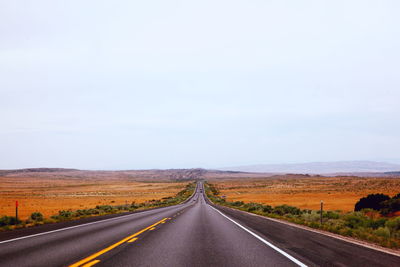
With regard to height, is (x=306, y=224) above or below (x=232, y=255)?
below

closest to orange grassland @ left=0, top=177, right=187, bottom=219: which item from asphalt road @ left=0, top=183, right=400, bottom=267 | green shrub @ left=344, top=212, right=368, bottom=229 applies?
asphalt road @ left=0, top=183, right=400, bottom=267

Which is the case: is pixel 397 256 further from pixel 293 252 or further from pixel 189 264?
pixel 189 264

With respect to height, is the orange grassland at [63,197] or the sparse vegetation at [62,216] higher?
the sparse vegetation at [62,216]

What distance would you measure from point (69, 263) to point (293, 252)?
5.34 m

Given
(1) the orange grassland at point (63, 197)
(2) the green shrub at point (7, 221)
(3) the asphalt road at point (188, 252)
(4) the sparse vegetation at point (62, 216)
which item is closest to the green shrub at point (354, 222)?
(3) the asphalt road at point (188, 252)

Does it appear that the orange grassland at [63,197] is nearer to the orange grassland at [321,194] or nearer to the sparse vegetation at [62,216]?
the sparse vegetation at [62,216]

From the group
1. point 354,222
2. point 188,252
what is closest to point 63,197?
point 354,222

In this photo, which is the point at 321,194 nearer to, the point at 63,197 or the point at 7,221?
the point at 7,221

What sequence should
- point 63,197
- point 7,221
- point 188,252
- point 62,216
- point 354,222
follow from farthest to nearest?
point 63,197 < point 62,216 < point 7,221 < point 354,222 < point 188,252

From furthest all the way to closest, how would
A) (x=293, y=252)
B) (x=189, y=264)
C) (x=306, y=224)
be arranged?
(x=306, y=224)
(x=293, y=252)
(x=189, y=264)

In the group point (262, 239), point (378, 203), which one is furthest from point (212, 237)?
point (378, 203)

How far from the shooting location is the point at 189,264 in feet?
22.0

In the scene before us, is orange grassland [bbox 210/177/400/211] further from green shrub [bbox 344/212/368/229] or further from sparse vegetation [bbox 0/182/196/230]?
sparse vegetation [bbox 0/182/196/230]

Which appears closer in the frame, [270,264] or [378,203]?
[270,264]
